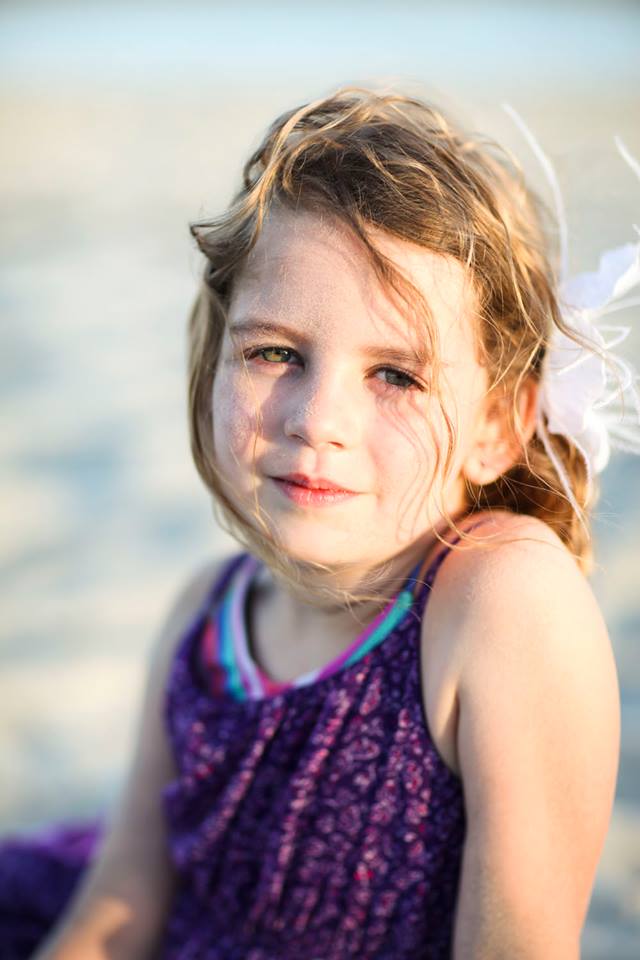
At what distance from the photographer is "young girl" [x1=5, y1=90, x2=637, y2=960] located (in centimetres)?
129

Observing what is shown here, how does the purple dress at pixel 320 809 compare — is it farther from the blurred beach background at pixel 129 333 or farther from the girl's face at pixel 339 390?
the blurred beach background at pixel 129 333

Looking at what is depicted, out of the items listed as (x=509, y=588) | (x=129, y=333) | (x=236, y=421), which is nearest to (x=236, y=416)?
(x=236, y=421)

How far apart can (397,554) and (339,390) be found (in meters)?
0.28

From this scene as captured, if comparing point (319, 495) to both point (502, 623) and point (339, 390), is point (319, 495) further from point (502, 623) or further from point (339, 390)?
point (502, 623)

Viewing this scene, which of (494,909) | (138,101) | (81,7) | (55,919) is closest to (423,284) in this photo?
(494,909)

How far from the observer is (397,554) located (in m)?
1.47

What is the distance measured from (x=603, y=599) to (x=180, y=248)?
4.53m

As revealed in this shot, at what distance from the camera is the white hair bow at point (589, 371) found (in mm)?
1399

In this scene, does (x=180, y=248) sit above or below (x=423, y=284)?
below

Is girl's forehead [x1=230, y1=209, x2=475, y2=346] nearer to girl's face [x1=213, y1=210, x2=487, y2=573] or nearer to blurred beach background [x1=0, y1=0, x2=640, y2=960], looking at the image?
girl's face [x1=213, y1=210, x2=487, y2=573]

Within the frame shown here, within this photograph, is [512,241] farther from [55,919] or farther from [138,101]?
[138,101]

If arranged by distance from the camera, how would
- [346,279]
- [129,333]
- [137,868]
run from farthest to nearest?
[129,333] → [137,868] → [346,279]

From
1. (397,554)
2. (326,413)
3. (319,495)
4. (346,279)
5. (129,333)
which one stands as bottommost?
(129,333)

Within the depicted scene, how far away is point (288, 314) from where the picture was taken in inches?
51.8
